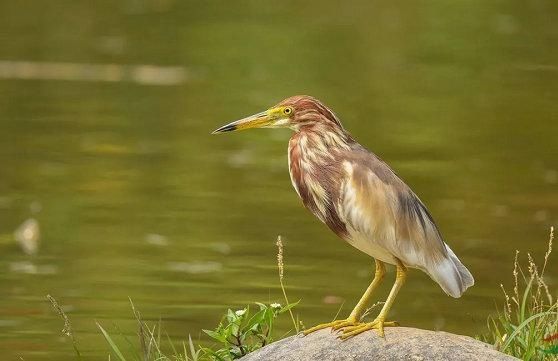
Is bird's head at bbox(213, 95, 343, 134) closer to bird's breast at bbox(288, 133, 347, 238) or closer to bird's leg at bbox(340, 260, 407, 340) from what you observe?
bird's breast at bbox(288, 133, 347, 238)

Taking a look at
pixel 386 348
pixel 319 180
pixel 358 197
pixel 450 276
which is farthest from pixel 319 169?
pixel 386 348

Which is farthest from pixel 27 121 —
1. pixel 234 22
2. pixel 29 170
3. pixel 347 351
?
pixel 347 351

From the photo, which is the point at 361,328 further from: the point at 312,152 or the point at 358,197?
the point at 312,152

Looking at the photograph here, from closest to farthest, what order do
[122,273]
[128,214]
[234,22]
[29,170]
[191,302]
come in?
[191,302] → [122,273] → [128,214] → [29,170] → [234,22]

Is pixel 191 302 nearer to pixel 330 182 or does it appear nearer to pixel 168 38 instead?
pixel 330 182

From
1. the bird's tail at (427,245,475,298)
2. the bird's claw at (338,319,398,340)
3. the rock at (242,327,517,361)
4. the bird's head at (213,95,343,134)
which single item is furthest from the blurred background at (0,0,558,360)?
the bird's tail at (427,245,475,298)

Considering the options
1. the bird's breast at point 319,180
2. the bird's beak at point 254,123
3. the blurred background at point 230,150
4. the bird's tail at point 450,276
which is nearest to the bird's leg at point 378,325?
the bird's tail at point 450,276

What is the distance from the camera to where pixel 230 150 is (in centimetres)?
1652

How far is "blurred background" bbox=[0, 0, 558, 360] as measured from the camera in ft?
36.4

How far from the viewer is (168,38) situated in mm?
23844

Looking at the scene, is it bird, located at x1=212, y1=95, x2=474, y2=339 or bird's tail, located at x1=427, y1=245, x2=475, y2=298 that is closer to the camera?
bird, located at x1=212, y1=95, x2=474, y2=339

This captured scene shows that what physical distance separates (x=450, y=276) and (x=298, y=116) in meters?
0.86

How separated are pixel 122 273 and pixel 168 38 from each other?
1256 centimetres

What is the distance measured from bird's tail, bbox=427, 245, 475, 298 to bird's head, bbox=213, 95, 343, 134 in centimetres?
67
